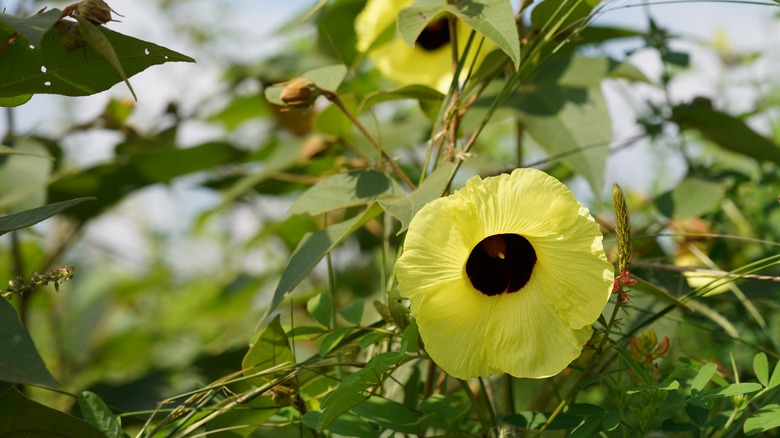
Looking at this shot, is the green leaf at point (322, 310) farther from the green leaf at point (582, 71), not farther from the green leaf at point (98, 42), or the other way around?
the green leaf at point (582, 71)

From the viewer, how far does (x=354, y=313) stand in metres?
0.63

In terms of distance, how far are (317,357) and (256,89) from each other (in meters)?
1.19

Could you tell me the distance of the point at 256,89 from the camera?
1.73 metres

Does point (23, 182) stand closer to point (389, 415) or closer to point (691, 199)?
point (389, 415)

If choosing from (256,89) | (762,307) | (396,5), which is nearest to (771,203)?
(762,307)

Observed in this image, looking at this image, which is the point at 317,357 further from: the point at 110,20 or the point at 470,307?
the point at 110,20

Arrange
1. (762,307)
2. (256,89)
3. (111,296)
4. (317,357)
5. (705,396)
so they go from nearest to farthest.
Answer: (705,396) → (317,357) → (762,307) → (256,89) → (111,296)

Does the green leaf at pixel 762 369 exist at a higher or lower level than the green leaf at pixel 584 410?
higher

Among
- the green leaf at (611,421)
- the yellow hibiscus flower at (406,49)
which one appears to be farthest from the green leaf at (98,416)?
the yellow hibiscus flower at (406,49)

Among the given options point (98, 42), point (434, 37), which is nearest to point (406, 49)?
point (434, 37)

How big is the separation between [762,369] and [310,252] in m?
0.32

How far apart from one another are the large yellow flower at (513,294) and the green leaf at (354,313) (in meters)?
0.10

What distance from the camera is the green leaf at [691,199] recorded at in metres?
0.88

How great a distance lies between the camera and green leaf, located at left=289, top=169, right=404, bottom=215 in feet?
2.13
